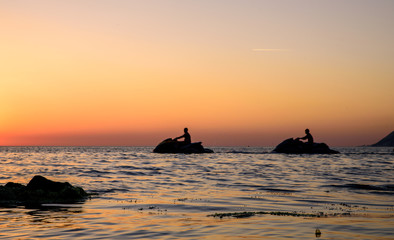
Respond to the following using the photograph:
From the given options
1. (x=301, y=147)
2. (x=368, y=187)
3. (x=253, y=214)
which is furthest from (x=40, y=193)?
(x=301, y=147)

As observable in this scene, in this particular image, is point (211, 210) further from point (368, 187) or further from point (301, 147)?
point (301, 147)

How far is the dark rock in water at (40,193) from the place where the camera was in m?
15.2

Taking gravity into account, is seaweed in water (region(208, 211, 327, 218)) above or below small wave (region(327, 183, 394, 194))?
above

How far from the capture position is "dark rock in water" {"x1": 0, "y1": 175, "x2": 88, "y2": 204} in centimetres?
1516

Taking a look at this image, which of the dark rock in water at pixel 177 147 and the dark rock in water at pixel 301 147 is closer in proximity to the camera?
the dark rock in water at pixel 177 147

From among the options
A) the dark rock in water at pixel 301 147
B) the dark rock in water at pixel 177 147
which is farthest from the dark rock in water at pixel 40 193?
the dark rock in water at pixel 301 147

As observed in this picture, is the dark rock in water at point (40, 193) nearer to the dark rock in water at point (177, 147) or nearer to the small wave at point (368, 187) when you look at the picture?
the small wave at point (368, 187)

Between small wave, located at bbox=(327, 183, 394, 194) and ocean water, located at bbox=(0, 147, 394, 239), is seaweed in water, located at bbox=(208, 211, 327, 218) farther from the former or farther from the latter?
small wave, located at bbox=(327, 183, 394, 194)

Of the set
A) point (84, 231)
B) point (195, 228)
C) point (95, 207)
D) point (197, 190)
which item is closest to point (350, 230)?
point (195, 228)

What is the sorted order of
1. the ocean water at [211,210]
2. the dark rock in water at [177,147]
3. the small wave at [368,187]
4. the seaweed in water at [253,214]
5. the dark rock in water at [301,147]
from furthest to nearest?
the dark rock in water at [301,147] → the dark rock in water at [177,147] → the small wave at [368,187] → the seaweed in water at [253,214] → the ocean water at [211,210]

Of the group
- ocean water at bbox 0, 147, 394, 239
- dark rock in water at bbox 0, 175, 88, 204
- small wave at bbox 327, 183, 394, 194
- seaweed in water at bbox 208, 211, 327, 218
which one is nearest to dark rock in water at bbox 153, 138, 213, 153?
ocean water at bbox 0, 147, 394, 239

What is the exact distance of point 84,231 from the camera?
946 cm

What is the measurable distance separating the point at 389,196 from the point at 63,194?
487 inches

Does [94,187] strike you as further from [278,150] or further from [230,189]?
[278,150]
